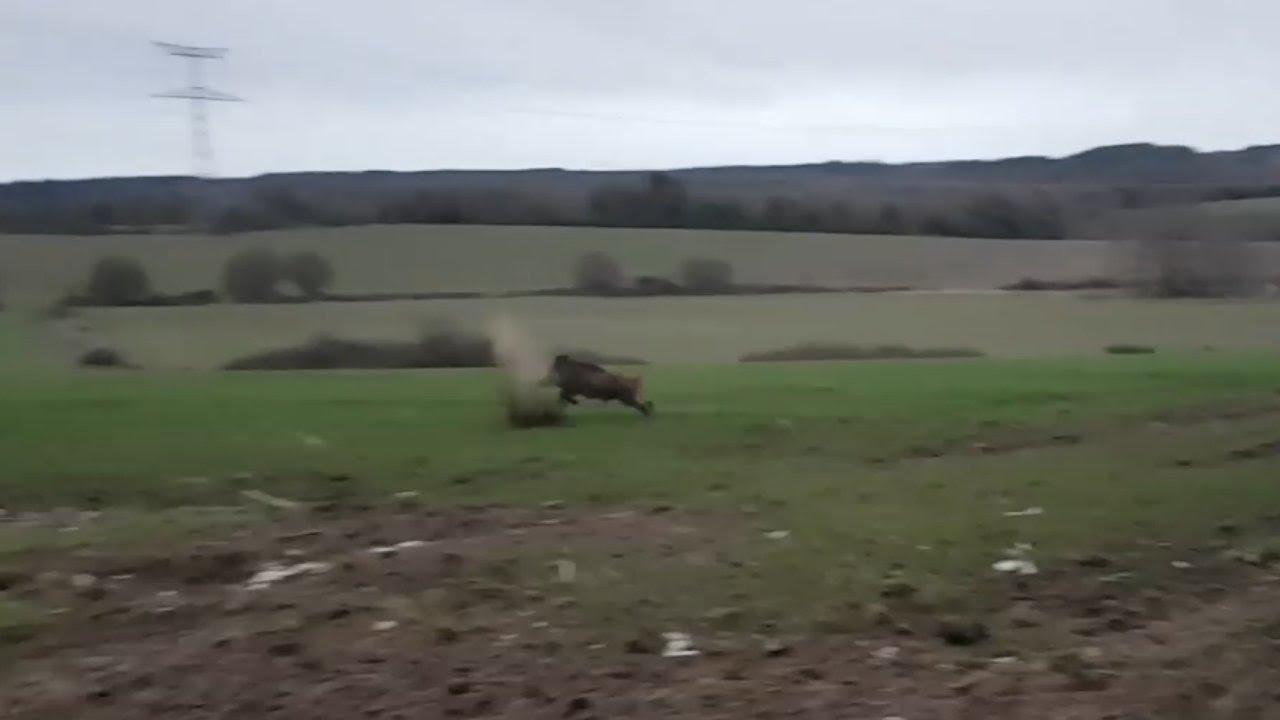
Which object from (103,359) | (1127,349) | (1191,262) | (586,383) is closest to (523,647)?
(586,383)

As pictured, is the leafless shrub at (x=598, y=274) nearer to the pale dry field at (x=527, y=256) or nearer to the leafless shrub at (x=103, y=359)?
the pale dry field at (x=527, y=256)

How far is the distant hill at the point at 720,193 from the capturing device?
116ft

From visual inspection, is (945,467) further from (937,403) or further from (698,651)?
(698,651)

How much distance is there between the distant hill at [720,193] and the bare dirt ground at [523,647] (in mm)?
26279

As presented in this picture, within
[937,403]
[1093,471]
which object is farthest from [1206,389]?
[1093,471]

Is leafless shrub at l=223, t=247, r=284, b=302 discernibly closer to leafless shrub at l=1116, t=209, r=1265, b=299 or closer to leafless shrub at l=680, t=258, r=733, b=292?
leafless shrub at l=680, t=258, r=733, b=292

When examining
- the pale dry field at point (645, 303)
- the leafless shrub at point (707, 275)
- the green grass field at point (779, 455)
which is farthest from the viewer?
the leafless shrub at point (707, 275)

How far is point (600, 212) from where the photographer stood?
4134cm

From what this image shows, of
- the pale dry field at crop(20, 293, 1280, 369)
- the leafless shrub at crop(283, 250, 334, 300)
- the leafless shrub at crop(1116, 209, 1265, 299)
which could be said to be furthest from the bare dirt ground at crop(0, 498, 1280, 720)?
the leafless shrub at crop(1116, 209, 1265, 299)

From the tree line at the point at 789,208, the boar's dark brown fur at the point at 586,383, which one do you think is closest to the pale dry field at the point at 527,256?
the tree line at the point at 789,208

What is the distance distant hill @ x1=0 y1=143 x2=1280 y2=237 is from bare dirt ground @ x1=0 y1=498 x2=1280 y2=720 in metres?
26.3

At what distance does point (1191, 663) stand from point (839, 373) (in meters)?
14.4

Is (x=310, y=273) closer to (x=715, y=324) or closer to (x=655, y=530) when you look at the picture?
(x=715, y=324)

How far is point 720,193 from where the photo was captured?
141 feet
